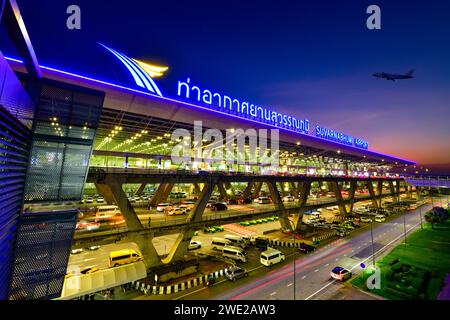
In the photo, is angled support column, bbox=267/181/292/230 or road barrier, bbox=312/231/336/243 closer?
angled support column, bbox=267/181/292/230

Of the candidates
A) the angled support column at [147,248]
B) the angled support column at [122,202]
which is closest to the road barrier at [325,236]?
the angled support column at [147,248]

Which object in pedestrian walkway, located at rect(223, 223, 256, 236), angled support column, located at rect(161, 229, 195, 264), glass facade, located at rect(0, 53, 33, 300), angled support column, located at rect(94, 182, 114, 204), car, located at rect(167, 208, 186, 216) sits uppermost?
glass facade, located at rect(0, 53, 33, 300)

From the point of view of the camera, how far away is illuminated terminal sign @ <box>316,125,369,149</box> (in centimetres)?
5062

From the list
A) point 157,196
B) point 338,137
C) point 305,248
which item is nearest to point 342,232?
point 305,248

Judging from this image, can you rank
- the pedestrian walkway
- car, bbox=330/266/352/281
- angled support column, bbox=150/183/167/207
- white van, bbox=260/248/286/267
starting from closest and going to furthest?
car, bbox=330/266/352/281 < white van, bbox=260/248/286/267 < the pedestrian walkway < angled support column, bbox=150/183/167/207

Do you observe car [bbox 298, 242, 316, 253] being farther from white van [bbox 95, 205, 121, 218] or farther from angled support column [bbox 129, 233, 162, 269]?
white van [bbox 95, 205, 121, 218]

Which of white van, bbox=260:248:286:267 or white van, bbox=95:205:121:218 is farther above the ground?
white van, bbox=95:205:121:218

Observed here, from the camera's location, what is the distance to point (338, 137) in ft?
186

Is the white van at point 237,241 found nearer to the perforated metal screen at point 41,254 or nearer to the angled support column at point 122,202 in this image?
the angled support column at point 122,202

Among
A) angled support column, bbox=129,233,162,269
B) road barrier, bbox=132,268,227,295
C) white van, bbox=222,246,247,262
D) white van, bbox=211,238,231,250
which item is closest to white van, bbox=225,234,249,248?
white van, bbox=211,238,231,250

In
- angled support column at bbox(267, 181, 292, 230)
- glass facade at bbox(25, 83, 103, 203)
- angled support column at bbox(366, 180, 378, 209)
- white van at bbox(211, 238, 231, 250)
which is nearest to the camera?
glass facade at bbox(25, 83, 103, 203)

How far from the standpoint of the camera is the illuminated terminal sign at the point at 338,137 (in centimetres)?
5062

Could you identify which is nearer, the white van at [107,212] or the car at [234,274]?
the car at [234,274]
